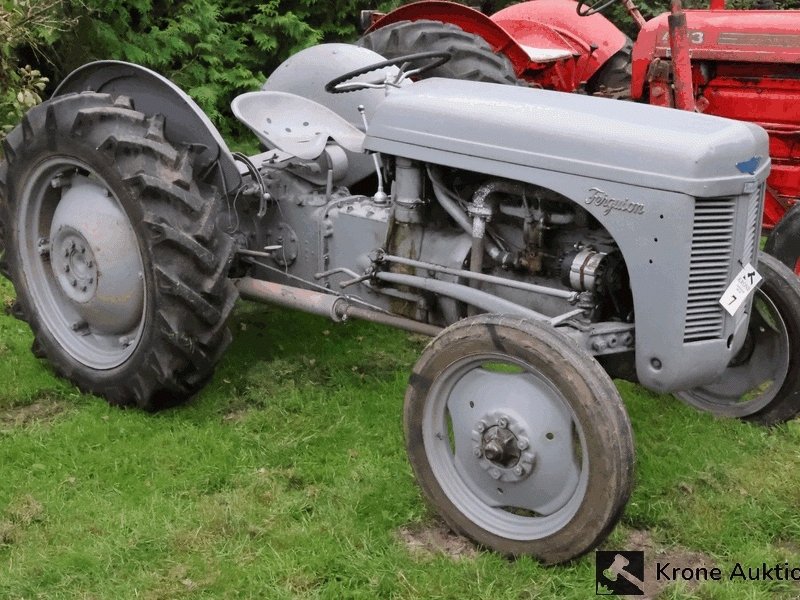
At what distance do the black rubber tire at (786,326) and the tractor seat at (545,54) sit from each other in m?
2.97

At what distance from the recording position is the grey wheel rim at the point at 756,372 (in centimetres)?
364

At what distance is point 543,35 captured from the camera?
689cm

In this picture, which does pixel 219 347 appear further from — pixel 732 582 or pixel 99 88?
pixel 732 582

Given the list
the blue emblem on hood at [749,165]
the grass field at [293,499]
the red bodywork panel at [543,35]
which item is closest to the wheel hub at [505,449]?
the grass field at [293,499]

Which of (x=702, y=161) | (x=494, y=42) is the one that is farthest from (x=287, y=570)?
(x=494, y=42)

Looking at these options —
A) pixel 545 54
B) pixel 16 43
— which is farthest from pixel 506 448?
pixel 16 43

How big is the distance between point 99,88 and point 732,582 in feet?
Result: 10.4

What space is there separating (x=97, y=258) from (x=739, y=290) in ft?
8.00

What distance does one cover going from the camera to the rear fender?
3834 mm

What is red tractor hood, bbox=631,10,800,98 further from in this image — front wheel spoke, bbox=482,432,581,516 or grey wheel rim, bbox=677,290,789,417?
front wheel spoke, bbox=482,432,581,516

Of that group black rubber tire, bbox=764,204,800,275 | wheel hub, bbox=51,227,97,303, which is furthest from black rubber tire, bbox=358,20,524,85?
wheel hub, bbox=51,227,97,303

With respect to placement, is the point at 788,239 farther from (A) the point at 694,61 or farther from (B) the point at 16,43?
(B) the point at 16,43

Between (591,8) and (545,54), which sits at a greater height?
(591,8)

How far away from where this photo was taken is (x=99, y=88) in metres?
4.14
